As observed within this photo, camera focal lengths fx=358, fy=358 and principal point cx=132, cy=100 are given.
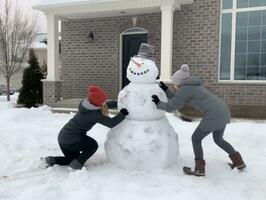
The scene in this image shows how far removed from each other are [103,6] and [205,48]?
3.19m

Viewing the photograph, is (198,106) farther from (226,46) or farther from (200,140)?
(226,46)

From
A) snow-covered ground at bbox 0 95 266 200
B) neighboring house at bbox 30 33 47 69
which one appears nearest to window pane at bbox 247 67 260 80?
snow-covered ground at bbox 0 95 266 200

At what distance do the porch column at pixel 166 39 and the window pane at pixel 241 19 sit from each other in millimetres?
2110

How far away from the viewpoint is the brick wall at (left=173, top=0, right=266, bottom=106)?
403 inches

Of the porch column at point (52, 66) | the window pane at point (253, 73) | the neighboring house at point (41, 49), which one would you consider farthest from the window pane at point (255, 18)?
the neighboring house at point (41, 49)

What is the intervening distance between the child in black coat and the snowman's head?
0.45 metres

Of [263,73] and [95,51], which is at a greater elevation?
[95,51]

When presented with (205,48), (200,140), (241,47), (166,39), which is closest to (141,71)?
(200,140)

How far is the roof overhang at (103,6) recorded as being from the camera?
9727mm

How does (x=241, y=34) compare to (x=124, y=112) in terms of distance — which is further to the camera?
(x=241, y=34)

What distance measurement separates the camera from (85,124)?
4.52 metres

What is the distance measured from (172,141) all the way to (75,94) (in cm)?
846

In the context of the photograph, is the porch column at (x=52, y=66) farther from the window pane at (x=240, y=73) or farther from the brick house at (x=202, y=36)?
the window pane at (x=240, y=73)

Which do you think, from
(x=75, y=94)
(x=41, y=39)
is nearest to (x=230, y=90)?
(x=75, y=94)
